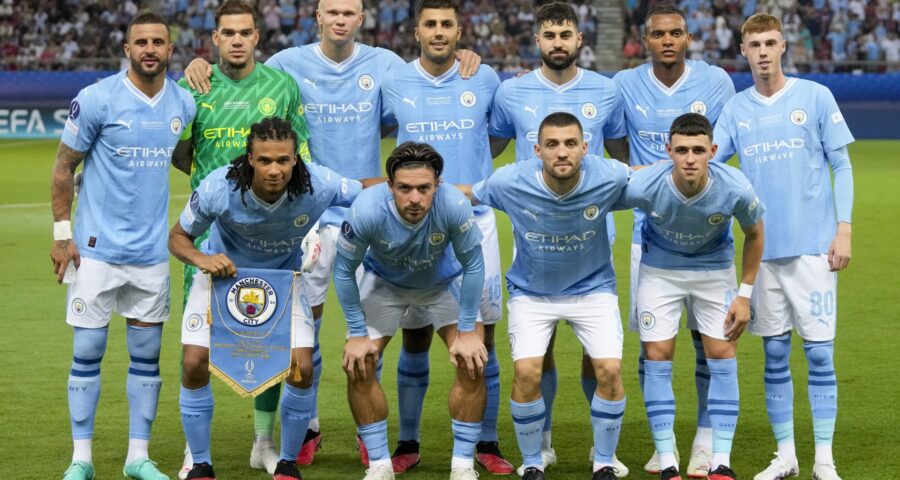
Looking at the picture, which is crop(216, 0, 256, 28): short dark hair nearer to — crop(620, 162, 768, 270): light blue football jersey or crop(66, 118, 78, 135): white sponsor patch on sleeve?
crop(66, 118, 78, 135): white sponsor patch on sleeve

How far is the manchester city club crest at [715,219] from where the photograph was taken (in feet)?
21.0

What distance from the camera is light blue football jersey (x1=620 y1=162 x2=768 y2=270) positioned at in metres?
6.34

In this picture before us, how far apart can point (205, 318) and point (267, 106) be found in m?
1.20

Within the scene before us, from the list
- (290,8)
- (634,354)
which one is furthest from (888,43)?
(634,354)

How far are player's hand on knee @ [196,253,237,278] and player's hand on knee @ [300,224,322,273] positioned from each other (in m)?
0.41

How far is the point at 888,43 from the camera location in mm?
27250

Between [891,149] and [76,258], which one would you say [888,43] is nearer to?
[891,149]

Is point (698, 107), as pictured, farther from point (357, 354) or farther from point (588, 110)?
point (357, 354)

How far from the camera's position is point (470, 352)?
6.45 m

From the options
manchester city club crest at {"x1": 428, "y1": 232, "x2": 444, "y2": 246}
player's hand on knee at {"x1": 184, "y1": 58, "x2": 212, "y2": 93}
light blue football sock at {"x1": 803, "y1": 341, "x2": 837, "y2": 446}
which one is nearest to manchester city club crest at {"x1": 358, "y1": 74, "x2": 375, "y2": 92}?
player's hand on knee at {"x1": 184, "y1": 58, "x2": 212, "y2": 93}

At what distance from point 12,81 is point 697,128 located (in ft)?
65.5

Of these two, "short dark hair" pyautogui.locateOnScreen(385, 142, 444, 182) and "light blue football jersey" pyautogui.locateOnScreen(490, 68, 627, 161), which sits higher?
"light blue football jersey" pyautogui.locateOnScreen(490, 68, 627, 161)

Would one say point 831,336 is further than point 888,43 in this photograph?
No

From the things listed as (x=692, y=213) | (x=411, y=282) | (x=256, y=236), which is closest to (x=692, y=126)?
(x=692, y=213)
